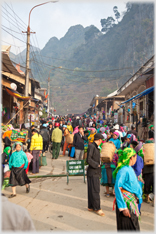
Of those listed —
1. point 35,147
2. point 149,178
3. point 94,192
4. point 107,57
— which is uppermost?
point 107,57

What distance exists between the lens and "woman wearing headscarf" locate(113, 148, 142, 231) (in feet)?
10.4

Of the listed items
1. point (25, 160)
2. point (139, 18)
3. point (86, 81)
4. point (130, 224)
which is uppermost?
point (139, 18)

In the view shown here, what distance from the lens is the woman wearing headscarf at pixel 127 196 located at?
3.17 m

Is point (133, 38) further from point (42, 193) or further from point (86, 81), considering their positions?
point (42, 193)

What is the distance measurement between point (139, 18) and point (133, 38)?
13.4 m

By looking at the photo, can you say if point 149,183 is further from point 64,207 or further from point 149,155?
point 64,207

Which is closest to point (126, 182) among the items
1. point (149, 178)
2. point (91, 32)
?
point (149, 178)

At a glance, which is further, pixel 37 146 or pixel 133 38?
pixel 133 38

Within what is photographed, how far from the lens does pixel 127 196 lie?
10.7 feet

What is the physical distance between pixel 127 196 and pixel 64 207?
248 cm

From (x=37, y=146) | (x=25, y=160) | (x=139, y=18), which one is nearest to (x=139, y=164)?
(x=25, y=160)

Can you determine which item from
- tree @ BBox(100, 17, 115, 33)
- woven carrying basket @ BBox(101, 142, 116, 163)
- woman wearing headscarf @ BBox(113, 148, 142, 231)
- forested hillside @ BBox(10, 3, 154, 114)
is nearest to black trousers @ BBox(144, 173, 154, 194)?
woven carrying basket @ BBox(101, 142, 116, 163)

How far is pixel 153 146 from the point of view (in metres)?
5.30

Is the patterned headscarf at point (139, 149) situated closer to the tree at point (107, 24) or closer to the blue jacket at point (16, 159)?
the blue jacket at point (16, 159)
